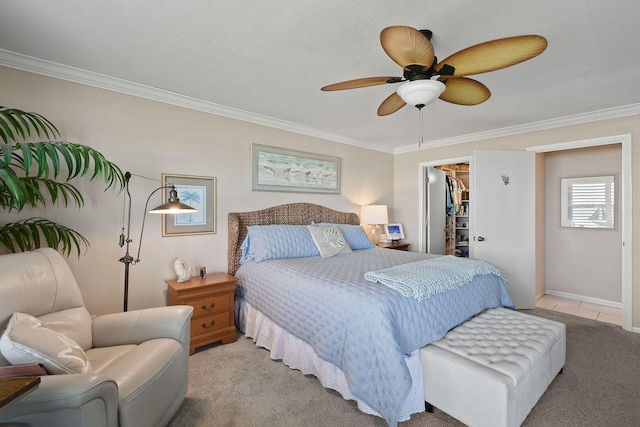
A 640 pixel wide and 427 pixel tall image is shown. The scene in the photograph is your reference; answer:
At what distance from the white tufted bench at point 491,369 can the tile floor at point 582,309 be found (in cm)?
228

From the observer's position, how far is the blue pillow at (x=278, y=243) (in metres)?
3.05

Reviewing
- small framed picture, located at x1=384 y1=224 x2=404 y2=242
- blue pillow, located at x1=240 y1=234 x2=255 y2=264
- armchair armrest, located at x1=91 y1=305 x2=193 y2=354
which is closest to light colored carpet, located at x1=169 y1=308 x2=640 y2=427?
armchair armrest, located at x1=91 y1=305 x2=193 y2=354

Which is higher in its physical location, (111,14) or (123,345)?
(111,14)

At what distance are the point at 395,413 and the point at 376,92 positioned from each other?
2.55m

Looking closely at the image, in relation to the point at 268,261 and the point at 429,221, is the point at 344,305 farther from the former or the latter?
the point at 429,221

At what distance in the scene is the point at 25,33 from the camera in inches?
74.2

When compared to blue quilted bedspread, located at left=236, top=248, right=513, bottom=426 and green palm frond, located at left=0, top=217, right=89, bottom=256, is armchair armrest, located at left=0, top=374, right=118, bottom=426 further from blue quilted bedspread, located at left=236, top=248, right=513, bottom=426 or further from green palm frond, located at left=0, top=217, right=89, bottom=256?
green palm frond, located at left=0, top=217, right=89, bottom=256

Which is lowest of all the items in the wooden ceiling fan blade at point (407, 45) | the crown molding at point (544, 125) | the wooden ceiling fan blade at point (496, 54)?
the wooden ceiling fan blade at point (496, 54)

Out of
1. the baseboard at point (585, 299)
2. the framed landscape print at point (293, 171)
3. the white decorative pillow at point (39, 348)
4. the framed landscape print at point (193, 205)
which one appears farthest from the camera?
the baseboard at point (585, 299)

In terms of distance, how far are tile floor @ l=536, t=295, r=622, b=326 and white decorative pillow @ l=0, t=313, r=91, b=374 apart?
4970 mm

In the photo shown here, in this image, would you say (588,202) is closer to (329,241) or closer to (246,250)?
(329,241)

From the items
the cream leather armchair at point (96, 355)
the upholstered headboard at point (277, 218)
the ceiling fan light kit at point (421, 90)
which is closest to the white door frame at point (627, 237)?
the ceiling fan light kit at point (421, 90)

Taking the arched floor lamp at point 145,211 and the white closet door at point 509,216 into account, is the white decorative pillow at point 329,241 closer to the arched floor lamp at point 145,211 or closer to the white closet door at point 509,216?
the arched floor lamp at point 145,211

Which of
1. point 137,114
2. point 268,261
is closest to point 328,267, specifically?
→ point 268,261
